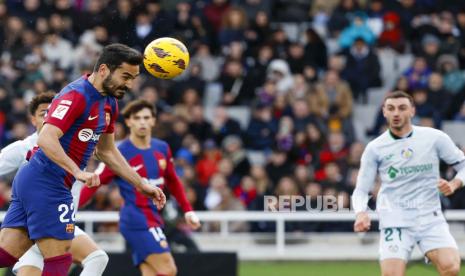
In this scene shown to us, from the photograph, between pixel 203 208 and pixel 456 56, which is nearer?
pixel 203 208

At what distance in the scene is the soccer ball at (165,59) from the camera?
30.5 ft

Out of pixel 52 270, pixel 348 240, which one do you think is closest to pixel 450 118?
pixel 348 240

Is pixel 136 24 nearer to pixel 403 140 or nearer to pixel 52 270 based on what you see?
pixel 403 140

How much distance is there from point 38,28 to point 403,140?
1037cm

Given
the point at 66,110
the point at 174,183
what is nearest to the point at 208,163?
the point at 174,183

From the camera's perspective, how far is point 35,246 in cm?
989

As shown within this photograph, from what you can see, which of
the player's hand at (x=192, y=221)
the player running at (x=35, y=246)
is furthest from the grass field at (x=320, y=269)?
the player running at (x=35, y=246)

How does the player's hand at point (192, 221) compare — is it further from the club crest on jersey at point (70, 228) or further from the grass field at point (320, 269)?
the grass field at point (320, 269)

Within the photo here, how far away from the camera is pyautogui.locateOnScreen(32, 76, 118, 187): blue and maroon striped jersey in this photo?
8430 mm

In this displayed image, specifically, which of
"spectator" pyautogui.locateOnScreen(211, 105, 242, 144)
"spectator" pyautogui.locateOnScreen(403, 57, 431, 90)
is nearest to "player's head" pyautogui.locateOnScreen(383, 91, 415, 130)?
"spectator" pyautogui.locateOnScreen(211, 105, 242, 144)

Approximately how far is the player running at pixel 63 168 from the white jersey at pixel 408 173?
87.8 inches

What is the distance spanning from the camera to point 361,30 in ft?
64.3

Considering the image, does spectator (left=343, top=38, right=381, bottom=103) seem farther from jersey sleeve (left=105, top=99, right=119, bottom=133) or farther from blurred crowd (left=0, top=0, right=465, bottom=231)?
jersey sleeve (left=105, top=99, right=119, bottom=133)

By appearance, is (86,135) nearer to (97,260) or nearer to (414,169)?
(97,260)
